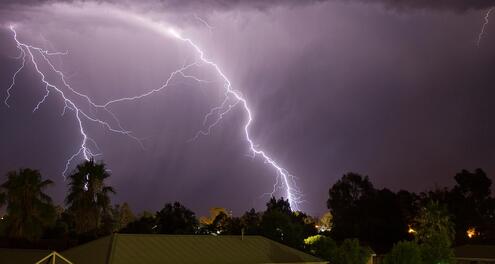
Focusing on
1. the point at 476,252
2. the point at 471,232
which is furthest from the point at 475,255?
the point at 471,232

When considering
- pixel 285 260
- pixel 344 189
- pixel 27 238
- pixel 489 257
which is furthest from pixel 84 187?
pixel 344 189

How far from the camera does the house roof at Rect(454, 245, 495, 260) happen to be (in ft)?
155

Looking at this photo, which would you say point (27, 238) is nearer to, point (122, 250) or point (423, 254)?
point (122, 250)

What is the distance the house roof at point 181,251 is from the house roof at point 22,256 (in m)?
1.59

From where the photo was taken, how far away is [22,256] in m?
22.9

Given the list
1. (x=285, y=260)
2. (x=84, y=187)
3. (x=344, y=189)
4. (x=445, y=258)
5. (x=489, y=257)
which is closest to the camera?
(x=285, y=260)

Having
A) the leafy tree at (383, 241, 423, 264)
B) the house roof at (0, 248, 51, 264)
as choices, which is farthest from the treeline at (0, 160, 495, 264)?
the house roof at (0, 248, 51, 264)

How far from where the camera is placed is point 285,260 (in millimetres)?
29281

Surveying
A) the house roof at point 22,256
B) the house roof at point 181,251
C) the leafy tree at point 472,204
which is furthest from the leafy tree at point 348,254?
the leafy tree at point 472,204

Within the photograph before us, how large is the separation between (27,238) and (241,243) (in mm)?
9462

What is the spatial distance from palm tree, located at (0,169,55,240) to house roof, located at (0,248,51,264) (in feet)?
20.8

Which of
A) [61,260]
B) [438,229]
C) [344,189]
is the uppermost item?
[344,189]

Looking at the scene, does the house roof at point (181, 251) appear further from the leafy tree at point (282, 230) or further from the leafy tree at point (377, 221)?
the leafy tree at point (377, 221)

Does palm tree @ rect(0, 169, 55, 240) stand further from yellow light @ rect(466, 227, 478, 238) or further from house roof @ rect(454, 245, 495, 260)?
yellow light @ rect(466, 227, 478, 238)
